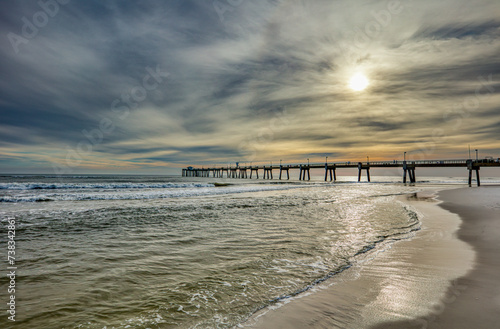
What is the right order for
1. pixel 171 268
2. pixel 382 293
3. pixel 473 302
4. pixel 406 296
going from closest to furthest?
pixel 473 302 → pixel 406 296 → pixel 382 293 → pixel 171 268

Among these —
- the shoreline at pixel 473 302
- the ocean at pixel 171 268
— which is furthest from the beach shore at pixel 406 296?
the ocean at pixel 171 268

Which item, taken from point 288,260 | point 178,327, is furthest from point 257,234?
point 178,327

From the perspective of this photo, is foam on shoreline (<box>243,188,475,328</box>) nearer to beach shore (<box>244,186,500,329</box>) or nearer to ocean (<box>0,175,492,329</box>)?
beach shore (<box>244,186,500,329</box>)

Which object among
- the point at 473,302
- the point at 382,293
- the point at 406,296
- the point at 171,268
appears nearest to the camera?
the point at 473,302

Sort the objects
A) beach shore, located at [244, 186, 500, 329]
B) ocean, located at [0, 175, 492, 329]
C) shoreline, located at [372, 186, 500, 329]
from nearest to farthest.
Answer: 1. shoreline, located at [372, 186, 500, 329]
2. beach shore, located at [244, 186, 500, 329]
3. ocean, located at [0, 175, 492, 329]

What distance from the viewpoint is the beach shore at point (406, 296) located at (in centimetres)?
320

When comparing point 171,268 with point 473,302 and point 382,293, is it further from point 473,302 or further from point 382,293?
point 473,302

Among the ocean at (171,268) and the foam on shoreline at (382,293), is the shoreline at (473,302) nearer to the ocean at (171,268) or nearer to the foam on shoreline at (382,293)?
the foam on shoreline at (382,293)

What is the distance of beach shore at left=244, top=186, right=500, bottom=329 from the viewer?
3203mm

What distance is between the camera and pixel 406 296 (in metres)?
3.88

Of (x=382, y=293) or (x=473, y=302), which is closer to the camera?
(x=473, y=302)

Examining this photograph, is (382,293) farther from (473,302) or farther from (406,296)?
(473,302)

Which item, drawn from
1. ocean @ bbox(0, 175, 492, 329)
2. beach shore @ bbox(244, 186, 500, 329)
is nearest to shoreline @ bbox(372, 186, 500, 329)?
beach shore @ bbox(244, 186, 500, 329)

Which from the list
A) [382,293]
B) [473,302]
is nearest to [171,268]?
[382,293]
